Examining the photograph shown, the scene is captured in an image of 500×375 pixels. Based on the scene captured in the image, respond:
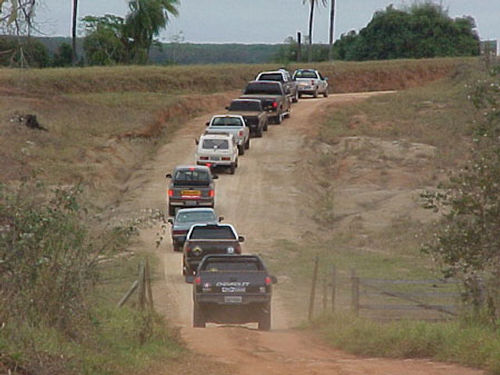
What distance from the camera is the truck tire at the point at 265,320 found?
65.1 feet

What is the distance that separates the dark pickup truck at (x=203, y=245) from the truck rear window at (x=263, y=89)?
26.1 meters

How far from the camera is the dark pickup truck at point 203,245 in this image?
26328mm

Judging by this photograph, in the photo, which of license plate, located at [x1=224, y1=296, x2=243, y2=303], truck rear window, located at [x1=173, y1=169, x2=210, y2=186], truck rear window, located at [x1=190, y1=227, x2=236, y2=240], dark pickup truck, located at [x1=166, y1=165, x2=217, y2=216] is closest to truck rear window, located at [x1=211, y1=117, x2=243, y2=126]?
truck rear window, located at [x1=173, y1=169, x2=210, y2=186]

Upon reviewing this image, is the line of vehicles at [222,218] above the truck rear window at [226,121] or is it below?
below

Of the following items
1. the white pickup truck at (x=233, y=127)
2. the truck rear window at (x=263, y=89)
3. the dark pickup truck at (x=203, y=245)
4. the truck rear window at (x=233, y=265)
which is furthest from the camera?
the truck rear window at (x=263, y=89)

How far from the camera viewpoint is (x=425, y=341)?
1427 centimetres

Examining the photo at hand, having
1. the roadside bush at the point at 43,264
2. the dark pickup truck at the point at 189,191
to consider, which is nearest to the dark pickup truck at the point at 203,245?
the dark pickup truck at the point at 189,191

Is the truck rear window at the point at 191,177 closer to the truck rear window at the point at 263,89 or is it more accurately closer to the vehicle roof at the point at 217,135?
the vehicle roof at the point at 217,135

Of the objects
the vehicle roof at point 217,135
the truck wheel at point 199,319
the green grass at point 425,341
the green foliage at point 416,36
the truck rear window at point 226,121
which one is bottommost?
the truck wheel at point 199,319

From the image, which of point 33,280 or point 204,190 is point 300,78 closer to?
point 204,190

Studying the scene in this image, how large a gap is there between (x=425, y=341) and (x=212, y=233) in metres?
14.6

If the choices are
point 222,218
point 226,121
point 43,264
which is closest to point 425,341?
point 43,264

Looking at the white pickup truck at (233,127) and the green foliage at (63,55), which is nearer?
the white pickup truck at (233,127)

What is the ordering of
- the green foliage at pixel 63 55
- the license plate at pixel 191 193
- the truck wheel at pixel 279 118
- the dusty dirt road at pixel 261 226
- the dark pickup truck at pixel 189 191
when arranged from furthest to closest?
the green foliage at pixel 63 55 → the truck wheel at pixel 279 118 → the license plate at pixel 191 193 → the dark pickup truck at pixel 189 191 → the dusty dirt road at pixel 261 226
